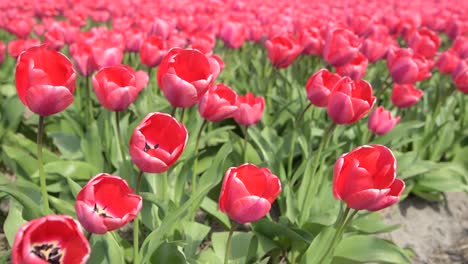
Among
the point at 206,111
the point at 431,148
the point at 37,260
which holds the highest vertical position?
the point at 37,260

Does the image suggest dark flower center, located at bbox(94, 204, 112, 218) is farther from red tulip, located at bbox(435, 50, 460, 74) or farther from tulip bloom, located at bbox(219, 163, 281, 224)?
red tulip, located at bbox(435, 50, 460, 74)

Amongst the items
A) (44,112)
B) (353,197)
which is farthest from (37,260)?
(353,197)

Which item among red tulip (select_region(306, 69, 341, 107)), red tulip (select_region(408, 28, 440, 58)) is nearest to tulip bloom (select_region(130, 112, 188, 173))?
red tulip (select_region(306, 69, 341, 107))

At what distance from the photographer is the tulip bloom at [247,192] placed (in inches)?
59.2

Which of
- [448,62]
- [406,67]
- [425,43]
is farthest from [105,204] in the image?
[425,43]

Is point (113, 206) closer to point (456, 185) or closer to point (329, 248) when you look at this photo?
point (329, 248)

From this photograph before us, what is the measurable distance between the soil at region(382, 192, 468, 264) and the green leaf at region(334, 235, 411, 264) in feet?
2.38

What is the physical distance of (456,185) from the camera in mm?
→ 3406

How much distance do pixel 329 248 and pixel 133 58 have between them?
9.55 ft

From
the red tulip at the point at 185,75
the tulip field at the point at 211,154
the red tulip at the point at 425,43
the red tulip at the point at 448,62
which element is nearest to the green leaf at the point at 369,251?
the tulip field at the point at 211,154

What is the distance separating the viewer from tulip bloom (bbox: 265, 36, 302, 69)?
3.19 metres

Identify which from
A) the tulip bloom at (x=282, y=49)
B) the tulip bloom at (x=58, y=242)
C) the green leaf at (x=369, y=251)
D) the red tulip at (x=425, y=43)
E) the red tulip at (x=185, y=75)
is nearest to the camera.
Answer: the tulip bloom at (x=58, y=242)

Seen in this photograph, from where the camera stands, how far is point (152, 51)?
2.89m

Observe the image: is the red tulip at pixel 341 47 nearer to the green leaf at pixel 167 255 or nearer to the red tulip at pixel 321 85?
the red tulip at pixel 321 85
